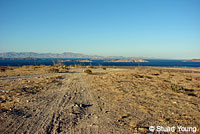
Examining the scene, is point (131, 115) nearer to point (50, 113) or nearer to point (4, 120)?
point (50, 113)

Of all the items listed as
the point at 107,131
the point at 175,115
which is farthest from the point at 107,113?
the point at 175,115

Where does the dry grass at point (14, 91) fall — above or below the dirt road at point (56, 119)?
below

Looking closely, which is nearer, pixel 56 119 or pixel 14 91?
pixel 56 119

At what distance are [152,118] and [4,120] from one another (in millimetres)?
5582

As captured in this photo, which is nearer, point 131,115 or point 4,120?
point 4,120

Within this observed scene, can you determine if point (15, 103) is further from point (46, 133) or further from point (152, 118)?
point (152, 118)

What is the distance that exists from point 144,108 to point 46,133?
4518 mm

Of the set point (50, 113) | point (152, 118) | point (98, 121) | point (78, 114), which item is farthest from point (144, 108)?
point (50, 113)

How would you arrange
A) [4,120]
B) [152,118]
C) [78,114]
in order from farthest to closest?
[78,114] → [152,118] → [4,120]

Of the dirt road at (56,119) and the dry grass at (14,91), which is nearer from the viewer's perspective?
the dirt road at (56,119)

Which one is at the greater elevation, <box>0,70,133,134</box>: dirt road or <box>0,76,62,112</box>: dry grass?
<box>0,70,133,134</box>: dirt road

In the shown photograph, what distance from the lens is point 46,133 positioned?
4.31 metres

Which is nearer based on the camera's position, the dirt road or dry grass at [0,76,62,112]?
the dirt road

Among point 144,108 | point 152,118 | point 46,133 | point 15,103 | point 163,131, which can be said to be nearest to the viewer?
point 46,133
